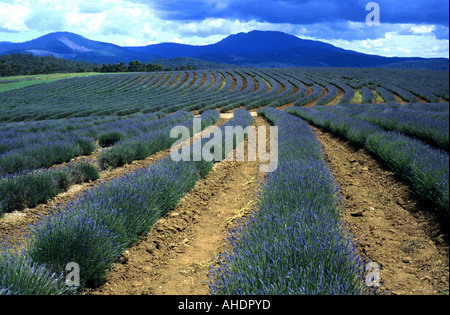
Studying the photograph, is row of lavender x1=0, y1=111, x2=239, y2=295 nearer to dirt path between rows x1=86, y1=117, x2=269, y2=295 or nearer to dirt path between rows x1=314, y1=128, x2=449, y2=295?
dirt path between rows x1=86, y1=117, x2=269, y2=295

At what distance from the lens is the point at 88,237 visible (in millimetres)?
2523

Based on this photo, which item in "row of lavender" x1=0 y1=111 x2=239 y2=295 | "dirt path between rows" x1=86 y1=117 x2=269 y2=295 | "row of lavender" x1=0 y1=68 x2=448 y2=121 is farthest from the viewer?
"row of lavender" x1=0 y1=68 x2=448 y2=121

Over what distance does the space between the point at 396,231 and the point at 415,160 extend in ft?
3.03

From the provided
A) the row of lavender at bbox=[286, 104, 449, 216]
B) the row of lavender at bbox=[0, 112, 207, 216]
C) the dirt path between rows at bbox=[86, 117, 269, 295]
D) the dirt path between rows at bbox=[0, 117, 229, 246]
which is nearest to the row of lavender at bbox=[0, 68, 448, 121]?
the row of lavender at bbox=[0, 112, 207, 216]

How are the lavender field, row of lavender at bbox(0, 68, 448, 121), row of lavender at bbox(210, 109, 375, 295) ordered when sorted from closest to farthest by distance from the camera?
1. row of lavender at bbox(210, 109, 375, 295)
2. the lavender field
3. row of lavender at bbox(0, 68, 448, 121)

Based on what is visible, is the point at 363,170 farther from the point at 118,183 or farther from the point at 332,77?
the point at 332,77

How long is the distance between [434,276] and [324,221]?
2.58 ft

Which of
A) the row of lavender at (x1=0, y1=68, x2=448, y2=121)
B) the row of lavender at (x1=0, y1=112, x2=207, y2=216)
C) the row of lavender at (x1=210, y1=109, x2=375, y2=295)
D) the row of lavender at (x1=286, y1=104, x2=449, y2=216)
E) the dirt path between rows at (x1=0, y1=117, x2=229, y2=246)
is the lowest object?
the dirt path between rows at (x1=0, y1=117, x2=229, y2=246)

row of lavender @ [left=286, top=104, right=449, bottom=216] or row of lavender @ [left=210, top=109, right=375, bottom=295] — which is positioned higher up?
row of lavender @ [left=286, top=104, right=449, bottom=216]

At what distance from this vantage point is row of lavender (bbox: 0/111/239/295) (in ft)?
6.59

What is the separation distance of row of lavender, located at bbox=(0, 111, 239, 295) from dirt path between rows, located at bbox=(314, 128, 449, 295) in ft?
7.04

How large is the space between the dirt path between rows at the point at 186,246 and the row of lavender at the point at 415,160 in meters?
2.03

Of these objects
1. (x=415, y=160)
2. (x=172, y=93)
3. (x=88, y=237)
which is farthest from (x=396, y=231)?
(x=172, y=93)
